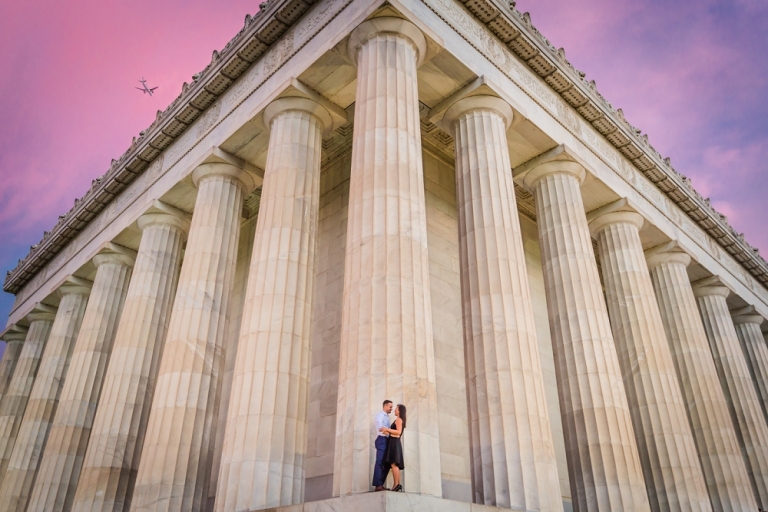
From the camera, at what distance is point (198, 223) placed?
86.5ft

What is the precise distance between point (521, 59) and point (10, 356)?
140 ft

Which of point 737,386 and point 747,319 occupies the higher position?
point 747,319

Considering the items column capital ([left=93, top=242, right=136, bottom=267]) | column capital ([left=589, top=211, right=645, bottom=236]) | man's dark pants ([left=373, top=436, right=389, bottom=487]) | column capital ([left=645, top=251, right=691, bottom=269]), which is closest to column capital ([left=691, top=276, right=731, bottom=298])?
column capital ([left=645, top=251, right=691, bottom=269])

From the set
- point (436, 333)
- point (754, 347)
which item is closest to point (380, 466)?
point (436, 333)

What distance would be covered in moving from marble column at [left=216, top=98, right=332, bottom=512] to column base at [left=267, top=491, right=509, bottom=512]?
363 centimetres

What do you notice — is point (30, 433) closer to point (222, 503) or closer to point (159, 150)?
point (159, 150)

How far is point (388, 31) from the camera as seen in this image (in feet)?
69.0

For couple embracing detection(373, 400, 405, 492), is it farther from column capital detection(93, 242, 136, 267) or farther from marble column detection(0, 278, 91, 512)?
marble column detection(0, 278, 91, 512)

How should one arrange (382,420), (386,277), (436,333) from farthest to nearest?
(436,333) < (386,277) < (382,420)

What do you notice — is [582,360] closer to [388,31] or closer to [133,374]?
[388,31]

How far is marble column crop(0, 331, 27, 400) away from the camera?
44.0m

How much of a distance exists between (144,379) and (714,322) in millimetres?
33114

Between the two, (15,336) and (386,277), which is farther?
(15,336)

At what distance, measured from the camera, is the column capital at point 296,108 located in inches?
948
